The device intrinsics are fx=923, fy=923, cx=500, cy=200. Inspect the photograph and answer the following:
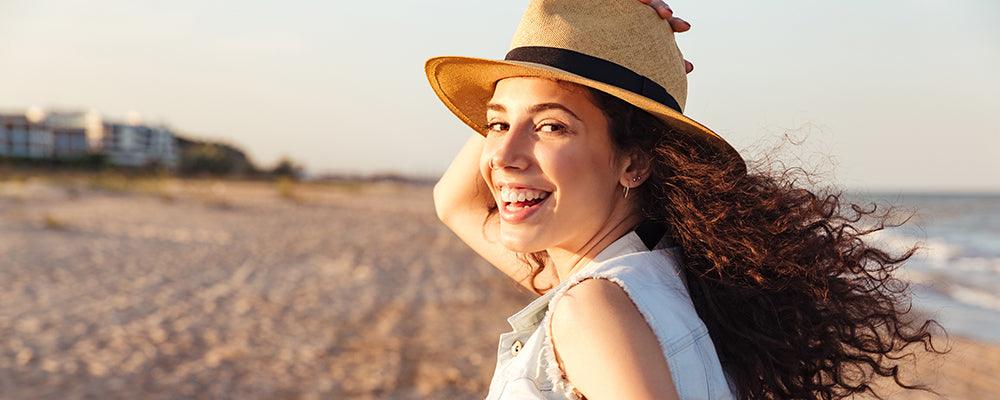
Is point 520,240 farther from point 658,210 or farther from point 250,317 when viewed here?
point 250,317

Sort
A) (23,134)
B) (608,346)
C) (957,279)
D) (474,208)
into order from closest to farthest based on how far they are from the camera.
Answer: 1. (608,346)
2. (474,208)
3. (957,279)
4. (23,134)

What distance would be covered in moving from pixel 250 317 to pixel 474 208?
540cm

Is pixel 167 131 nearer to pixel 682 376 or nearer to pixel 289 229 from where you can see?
pixel 289 229

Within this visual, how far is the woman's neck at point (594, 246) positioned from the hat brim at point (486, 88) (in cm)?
19

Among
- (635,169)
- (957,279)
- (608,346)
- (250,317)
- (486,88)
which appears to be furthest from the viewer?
(957,279)

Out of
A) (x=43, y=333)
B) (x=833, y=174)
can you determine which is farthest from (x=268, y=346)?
(x=833, y=174)

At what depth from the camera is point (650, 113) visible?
5.36ft

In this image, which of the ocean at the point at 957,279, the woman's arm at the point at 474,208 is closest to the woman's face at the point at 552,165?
the woman's arm at the point at 474,208

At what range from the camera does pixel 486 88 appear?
192 cm

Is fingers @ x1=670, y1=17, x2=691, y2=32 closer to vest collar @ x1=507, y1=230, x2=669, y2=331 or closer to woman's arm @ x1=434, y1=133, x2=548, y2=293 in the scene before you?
vest collar @ x1=507, y1=230, x2=669, y2=331

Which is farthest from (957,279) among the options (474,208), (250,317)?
(474,208)

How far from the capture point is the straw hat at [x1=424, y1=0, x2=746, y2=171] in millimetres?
1530

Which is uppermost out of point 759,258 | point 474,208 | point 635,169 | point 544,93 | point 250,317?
point 544,93

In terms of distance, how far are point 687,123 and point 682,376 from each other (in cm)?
47
